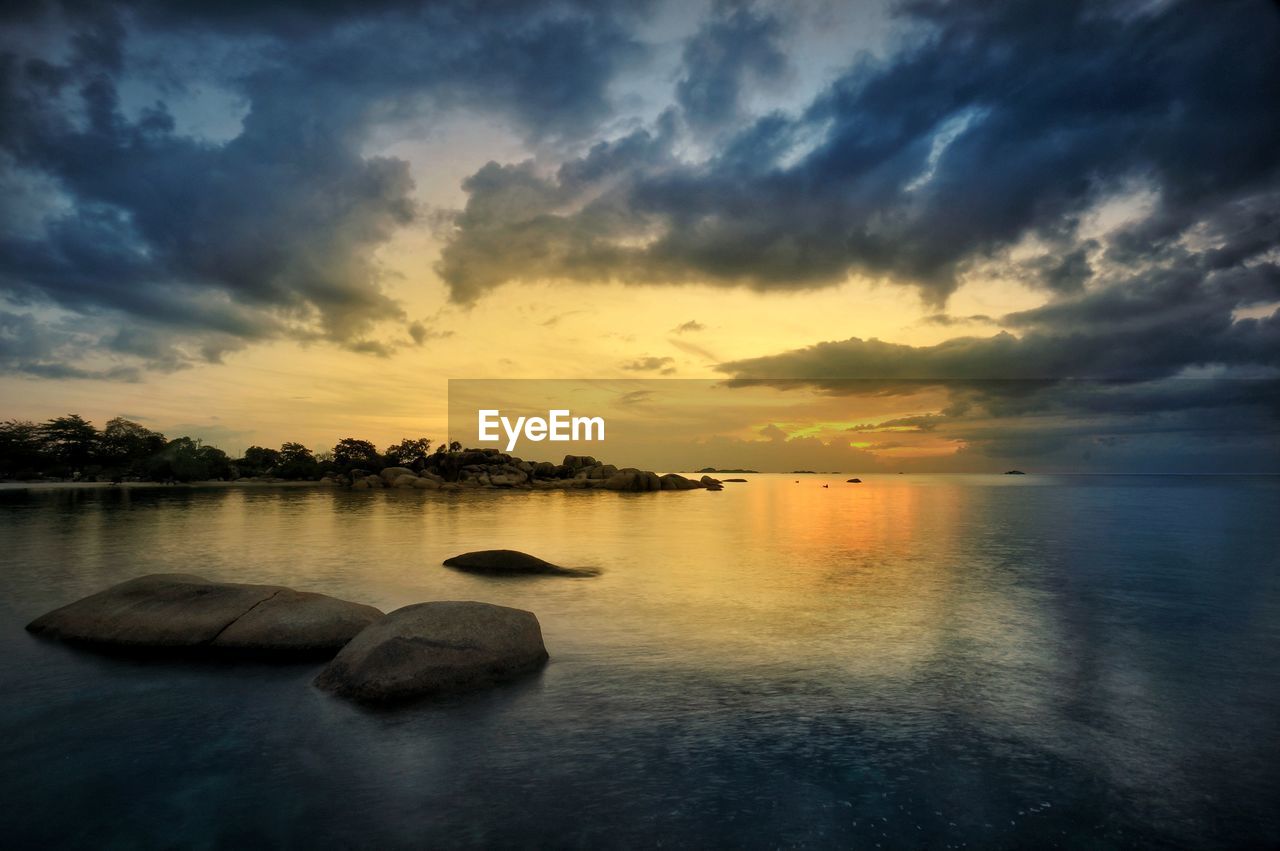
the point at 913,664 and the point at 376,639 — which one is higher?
the point at 376,639

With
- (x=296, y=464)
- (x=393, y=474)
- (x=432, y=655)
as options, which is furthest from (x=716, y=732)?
(x=296, y=464)

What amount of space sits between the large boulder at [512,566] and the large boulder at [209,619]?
8.17 m

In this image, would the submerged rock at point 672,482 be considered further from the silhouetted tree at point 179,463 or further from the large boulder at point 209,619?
the large boulder at point 209,619

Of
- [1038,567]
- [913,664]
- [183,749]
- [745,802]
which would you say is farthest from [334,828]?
[1038,567]

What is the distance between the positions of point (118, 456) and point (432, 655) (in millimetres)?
128414

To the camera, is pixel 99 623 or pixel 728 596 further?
pixel 728 596

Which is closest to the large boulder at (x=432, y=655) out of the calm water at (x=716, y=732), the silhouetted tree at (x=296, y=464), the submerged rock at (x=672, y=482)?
the calm water at (x=716, y=732)

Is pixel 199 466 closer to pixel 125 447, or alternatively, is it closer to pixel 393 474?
pixel 125 447

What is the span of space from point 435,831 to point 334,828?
935 millimetres

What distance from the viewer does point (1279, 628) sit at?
14336 mm

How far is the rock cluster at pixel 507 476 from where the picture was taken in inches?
3666

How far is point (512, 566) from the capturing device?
20.5 m

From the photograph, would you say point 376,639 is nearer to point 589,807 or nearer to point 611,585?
point 589,807

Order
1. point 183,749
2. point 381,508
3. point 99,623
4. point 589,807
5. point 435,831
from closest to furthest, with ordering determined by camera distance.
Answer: point 435,831, point 589,807, point 183,749, point 99,623, point 381,508
